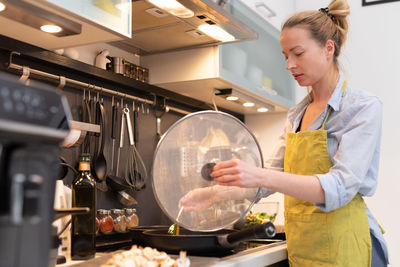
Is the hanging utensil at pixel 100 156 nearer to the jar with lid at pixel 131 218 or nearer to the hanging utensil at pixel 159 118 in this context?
the jar with lid at pixel 131 218

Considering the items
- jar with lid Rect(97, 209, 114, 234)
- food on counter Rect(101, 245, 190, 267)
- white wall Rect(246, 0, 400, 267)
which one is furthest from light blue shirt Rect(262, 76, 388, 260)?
white wall Rect(246, 0, 400, 267)

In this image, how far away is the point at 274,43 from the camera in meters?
2.44

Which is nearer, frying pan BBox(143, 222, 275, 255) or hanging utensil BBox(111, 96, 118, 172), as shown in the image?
frying pan BBox(143, 222, 275, 255)

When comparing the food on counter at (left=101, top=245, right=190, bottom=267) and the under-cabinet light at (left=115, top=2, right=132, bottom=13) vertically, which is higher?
the under-cabinet light at (left=115, top=2, right=132, bottom=13)

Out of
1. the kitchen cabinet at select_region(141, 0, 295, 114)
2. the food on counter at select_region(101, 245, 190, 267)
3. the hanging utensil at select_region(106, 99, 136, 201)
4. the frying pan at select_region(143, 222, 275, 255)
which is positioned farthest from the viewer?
the kitchen cabinet at select_region(141, 0, 295, 114)

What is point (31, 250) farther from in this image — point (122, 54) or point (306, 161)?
point (122, 54)

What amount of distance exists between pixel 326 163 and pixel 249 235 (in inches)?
13.2

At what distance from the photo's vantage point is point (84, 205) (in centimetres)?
140

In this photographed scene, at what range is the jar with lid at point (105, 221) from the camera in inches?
64.8

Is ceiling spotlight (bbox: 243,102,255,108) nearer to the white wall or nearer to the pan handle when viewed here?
the white wall

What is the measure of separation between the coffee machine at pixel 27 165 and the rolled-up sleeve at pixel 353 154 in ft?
2.57

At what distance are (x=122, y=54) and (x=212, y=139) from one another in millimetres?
807

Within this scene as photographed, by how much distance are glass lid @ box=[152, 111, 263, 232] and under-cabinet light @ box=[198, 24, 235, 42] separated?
469mm

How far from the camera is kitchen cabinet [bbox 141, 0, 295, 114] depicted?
6.15 ft
